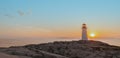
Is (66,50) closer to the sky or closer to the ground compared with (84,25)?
closer to the ground

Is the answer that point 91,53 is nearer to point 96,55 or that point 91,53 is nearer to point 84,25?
point 96,55

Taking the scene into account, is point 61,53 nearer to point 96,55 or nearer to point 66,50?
point 66,50

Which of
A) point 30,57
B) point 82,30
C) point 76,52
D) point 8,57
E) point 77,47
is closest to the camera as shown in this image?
point 8,57

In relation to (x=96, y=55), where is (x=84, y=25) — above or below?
above

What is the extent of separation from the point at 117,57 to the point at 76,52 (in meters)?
2.61

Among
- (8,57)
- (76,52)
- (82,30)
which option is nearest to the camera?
(8,57)

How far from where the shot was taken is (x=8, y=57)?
9734 millimetres

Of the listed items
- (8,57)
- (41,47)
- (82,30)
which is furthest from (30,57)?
(82,30)

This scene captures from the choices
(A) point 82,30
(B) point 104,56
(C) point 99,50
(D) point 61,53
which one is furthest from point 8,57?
(A) point 82,30

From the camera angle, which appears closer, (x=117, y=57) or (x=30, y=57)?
(x=30, y=57)

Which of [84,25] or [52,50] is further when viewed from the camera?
[84,25]

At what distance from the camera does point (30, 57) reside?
11297mm

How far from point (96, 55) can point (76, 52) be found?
1.34 metres

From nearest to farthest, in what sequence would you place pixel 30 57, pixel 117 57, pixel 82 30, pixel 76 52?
pixel 30 57 < pixel 117 57 < pixel 76 52 < pixel 82 30
